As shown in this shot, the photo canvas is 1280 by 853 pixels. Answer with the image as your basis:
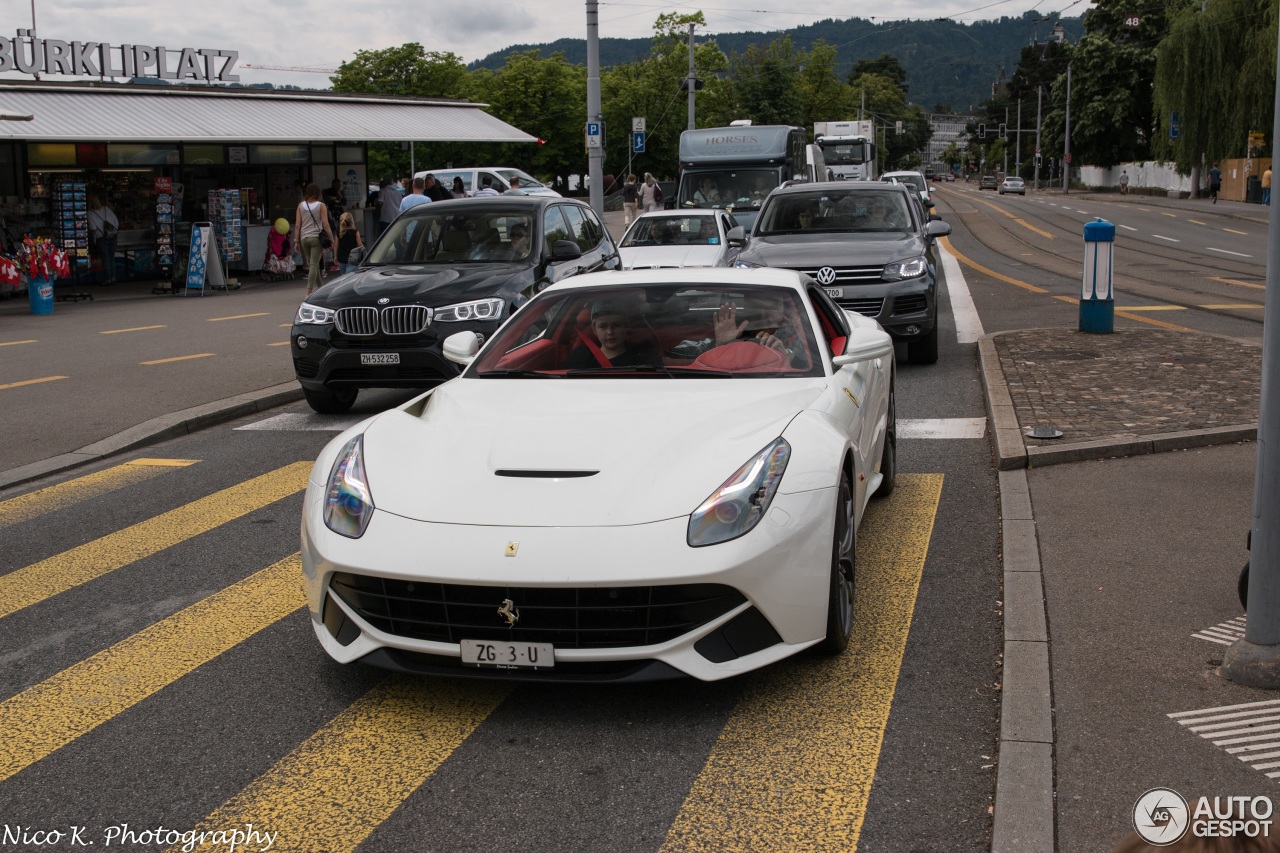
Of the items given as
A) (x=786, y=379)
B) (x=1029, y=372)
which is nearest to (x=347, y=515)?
(x=786, y=379)

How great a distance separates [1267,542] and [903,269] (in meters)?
8.47

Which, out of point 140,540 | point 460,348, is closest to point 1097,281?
point 460,348

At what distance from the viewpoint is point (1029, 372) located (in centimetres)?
1130

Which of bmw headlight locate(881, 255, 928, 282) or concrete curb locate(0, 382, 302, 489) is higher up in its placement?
bmw headlight locate(881, 255, 928, 282)

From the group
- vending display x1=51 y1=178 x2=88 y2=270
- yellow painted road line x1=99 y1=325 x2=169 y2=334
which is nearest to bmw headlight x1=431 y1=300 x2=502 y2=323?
yellow painted road line x1=99 y1=325 x2=169 y2=334

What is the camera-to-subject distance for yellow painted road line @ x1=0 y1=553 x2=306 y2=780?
4426mm

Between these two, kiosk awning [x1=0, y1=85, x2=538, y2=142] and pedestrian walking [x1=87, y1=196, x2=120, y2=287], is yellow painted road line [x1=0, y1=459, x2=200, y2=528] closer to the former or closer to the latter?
kiosk awning [x1=0, y1=85, x2=538, y2=142]

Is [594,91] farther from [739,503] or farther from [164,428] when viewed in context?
[739,503]

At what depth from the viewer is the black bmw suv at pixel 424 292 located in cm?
1066

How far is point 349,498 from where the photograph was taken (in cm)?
468

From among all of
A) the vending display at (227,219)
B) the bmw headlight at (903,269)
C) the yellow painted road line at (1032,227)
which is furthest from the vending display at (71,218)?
the yellow painted road line at (1032,227)

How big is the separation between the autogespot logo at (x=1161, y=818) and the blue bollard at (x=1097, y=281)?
35.9ft

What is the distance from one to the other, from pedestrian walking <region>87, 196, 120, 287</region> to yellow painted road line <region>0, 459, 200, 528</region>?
15.8 m

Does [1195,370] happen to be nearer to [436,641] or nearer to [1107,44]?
[436,641]
